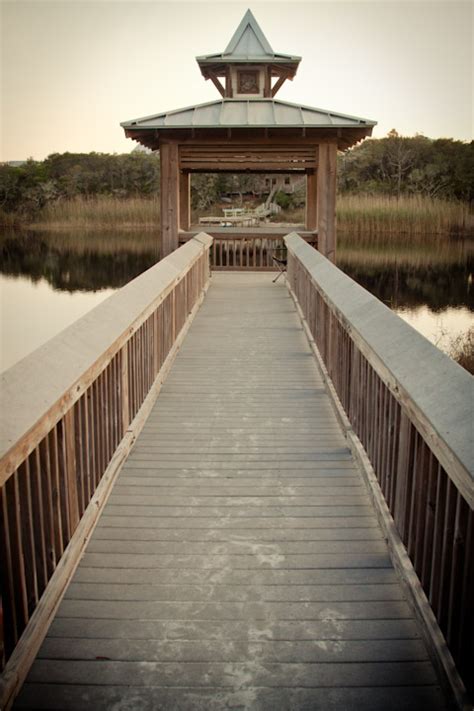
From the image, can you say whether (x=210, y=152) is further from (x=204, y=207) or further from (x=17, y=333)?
(x=204, y=207)

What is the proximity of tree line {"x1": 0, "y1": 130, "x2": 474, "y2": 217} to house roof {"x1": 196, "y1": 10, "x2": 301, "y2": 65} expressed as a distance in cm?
2594

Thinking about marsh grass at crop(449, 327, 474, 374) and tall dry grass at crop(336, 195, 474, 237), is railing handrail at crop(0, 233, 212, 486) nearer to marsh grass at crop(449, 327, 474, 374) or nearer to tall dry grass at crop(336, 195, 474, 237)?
marsh grass at crop(449, 327, 474, 374)

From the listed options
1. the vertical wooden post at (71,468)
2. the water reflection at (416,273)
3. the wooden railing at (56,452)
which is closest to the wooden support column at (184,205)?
the water reflection at (416,273)

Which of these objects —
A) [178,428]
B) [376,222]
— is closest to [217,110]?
[178,428]

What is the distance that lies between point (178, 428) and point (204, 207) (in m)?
40.8

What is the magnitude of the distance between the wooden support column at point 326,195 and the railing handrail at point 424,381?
960 cm

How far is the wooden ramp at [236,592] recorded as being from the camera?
8.48 feet

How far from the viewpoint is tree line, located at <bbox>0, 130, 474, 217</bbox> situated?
148ft

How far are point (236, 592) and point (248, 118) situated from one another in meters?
12.2

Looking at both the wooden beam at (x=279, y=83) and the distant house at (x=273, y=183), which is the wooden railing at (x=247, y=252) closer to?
the wooden beam at (x=279, y=83)

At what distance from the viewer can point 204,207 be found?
4516 cm

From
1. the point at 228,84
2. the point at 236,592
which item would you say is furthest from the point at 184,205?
the point at 236,592

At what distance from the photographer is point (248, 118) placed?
14.0 meters

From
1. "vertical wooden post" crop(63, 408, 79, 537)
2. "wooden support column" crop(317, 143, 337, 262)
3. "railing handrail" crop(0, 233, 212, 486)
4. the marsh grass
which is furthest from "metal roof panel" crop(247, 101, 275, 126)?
"vertical wooden post" crop(63, 408, 79, 537)
